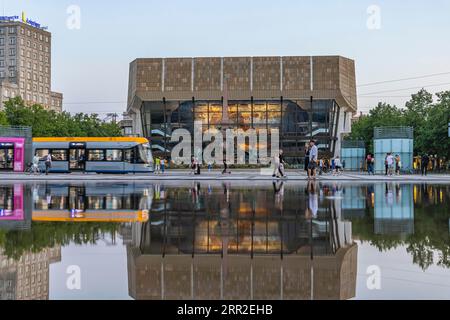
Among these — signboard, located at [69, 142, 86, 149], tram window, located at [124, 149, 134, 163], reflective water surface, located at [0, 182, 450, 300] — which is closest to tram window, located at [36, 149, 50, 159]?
signboard, located at [69, 142, 86, 149]

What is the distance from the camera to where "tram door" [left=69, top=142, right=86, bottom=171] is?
137ft

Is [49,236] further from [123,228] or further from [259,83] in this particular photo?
[259,83]

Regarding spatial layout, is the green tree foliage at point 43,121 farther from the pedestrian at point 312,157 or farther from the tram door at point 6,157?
the pedestrian at point 312,157

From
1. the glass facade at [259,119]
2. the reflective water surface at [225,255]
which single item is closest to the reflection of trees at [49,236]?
the reflective water surface at [225,255]

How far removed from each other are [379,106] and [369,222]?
224 feet

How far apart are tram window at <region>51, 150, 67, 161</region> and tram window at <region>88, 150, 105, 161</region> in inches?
88.2

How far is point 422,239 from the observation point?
25.1 ft

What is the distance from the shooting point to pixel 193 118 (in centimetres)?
7562

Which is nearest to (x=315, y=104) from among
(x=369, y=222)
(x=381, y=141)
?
(x=381, y=141)

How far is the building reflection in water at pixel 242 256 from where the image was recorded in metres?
4.82

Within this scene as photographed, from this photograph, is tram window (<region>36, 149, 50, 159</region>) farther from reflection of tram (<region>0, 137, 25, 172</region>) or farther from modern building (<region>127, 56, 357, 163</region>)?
modern building (<region>127, 56, 357, 163</region>)

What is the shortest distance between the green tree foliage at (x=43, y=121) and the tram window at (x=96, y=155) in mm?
28769

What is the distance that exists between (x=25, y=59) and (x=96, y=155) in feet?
352
